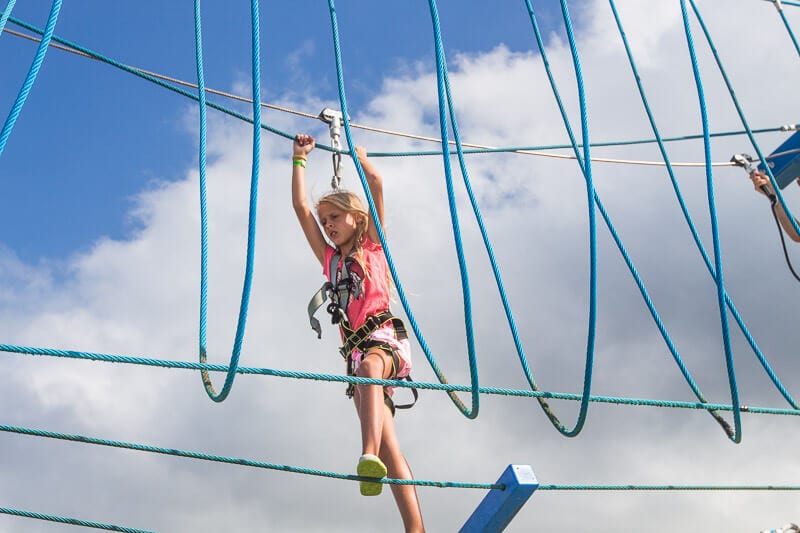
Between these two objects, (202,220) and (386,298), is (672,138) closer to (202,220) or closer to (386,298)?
(386,298)

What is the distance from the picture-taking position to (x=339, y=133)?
3459 millimetres

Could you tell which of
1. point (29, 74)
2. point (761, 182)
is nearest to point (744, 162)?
point (761, 182)

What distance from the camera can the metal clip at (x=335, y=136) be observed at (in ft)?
11.0

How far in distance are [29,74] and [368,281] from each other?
1.54 metres

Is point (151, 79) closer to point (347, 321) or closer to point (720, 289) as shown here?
point (347, 321)

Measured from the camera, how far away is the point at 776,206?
16.4 feet

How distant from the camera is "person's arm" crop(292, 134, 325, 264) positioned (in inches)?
139

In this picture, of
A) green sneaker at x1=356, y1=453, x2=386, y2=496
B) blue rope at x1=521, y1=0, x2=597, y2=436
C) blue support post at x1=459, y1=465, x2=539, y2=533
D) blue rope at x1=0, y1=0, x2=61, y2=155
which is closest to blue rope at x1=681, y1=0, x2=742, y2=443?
blue rope at x1=521, y1=0, x2=597, y2=436

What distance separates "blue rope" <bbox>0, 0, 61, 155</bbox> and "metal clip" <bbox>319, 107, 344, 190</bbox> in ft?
4.05

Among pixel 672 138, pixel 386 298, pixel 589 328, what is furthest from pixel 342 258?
pixel 672 138

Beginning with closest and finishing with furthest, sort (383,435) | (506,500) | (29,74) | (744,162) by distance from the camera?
1. (29,74)
2. (506,500)
3. (383,435)
4. (744,162)

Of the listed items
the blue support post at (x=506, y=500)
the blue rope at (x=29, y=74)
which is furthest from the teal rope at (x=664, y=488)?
the blue rope at (x=29, y=74)

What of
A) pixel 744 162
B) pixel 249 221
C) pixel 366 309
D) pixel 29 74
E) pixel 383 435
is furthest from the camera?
pixel 744 162

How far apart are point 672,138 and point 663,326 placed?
2.00 m
